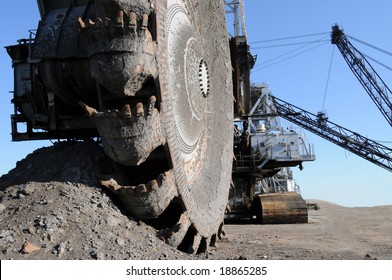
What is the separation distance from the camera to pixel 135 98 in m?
4.71

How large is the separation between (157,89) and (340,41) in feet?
120

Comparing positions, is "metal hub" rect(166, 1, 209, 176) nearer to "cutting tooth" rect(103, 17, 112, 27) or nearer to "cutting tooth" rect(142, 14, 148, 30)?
"cutting tooth" rect(142, 14, 148, 30)

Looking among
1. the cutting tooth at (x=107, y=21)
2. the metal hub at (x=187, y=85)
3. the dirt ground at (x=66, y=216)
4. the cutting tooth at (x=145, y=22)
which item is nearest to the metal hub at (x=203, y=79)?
the metal hub at (x=187, y=85)

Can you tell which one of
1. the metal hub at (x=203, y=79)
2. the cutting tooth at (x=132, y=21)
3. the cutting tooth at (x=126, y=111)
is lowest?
the cutting tooth at (x=126, y=111)

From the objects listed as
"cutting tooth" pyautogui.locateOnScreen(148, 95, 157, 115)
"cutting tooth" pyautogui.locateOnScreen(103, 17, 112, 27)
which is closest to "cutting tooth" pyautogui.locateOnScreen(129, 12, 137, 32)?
"cutting tooth" pyautogui.locateOnScreen(103, 17, 112, 27)

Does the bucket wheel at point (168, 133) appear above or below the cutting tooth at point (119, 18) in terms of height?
below

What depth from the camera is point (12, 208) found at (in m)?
4.34

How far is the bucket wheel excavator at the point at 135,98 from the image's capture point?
4457 mm

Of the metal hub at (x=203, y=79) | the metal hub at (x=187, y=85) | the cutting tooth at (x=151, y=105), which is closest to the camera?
the cutting tooth at (x=151, y=105)

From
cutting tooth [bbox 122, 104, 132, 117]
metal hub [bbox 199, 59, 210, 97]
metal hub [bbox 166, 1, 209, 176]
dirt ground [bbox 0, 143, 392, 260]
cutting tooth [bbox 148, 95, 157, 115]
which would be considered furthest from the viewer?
metal hub [bbox 199, 59, 210, 97]

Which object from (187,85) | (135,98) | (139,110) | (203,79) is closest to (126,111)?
(139,110)

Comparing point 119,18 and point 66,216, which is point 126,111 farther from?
point 66,216

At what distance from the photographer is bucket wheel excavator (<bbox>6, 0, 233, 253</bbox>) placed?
14.6 feet

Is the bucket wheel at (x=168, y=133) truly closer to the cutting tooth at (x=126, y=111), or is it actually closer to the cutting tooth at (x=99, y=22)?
the cutting tooth at (x=126, y=111)
